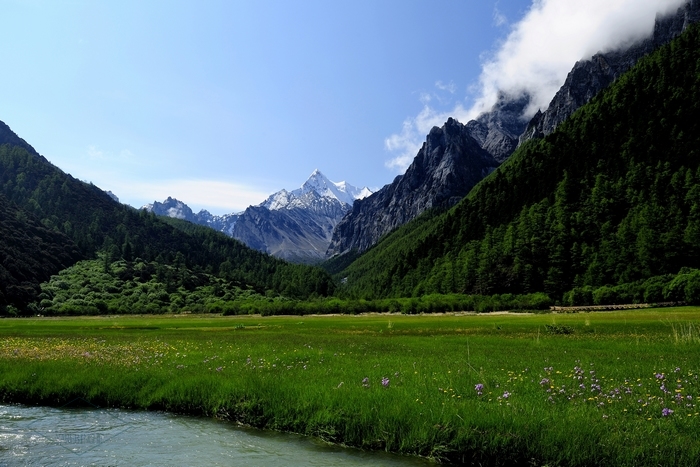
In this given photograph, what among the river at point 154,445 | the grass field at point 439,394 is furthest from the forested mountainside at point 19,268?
the river at point 154,445

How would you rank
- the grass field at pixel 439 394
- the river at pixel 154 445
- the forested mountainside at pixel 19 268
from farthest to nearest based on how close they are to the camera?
the forested mountainside at pixel 19 268 < the river at pixel 154 445 < the grass field at pixel 439 394

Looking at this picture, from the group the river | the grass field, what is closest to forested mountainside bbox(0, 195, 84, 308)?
the grass field

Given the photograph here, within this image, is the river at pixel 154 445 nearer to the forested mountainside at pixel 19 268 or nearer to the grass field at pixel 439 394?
the grass field at pixel 439 394

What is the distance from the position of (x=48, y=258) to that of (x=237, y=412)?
738 feet

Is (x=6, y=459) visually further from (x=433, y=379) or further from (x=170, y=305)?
(x=170, y=305)

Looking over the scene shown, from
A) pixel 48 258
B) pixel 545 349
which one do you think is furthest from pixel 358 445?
pixel 48 258

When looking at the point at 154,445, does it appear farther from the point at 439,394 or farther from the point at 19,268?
the point at 19,268

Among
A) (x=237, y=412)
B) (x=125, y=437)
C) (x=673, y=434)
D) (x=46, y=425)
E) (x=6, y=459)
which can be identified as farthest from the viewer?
(x=237, y=412)

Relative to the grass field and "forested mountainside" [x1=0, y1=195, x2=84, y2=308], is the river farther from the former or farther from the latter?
"forested mountainside" [x1=0, y1=195, x2=84, y2=308]

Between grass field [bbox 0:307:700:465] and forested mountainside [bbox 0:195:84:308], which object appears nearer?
grass field [bbox 0:307:700:465]

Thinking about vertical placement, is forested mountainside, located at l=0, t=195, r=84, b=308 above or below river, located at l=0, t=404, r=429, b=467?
above

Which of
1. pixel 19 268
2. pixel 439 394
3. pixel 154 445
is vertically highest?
pixel 19 268

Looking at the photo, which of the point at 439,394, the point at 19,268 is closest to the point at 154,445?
the point at 439,394

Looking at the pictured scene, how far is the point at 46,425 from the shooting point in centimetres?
1644
